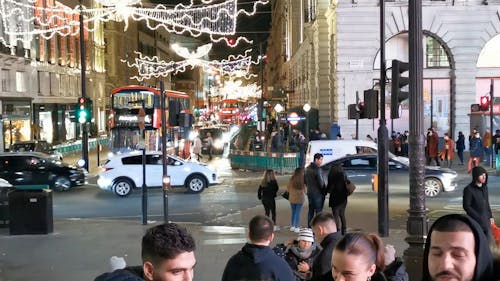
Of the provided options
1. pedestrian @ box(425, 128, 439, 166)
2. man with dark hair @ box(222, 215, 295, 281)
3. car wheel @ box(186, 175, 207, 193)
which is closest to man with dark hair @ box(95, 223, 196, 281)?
man with dark hair @ box(222, 215, 295, 281)

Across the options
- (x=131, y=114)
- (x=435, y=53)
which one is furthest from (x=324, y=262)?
(x=435, y=53)

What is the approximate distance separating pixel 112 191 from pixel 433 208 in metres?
10.4

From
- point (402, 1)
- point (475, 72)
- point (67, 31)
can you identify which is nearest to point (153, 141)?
point (402, 1)

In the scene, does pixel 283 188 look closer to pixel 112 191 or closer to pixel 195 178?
pixel 195 178

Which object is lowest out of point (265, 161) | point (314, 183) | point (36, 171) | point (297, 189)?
point (265, 161)

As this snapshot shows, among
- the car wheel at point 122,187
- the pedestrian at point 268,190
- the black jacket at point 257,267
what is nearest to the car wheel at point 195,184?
the car wheel at point 122,187

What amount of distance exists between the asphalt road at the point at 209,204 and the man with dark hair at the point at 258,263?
11045mm

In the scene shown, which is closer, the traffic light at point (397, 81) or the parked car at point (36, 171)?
the traffic light at point (397, 81)

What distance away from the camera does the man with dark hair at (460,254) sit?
3.01 meters

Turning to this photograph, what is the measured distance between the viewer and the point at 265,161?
3150cm

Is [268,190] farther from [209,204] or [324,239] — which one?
[324,239]

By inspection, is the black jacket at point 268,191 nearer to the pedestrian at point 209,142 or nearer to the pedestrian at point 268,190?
the pedestrian at point 268,190

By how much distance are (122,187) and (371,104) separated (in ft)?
36.0

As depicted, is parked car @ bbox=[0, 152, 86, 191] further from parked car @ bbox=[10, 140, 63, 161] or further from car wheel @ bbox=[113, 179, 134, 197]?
parked car @ bbox=[10, 140, 63, 161]
